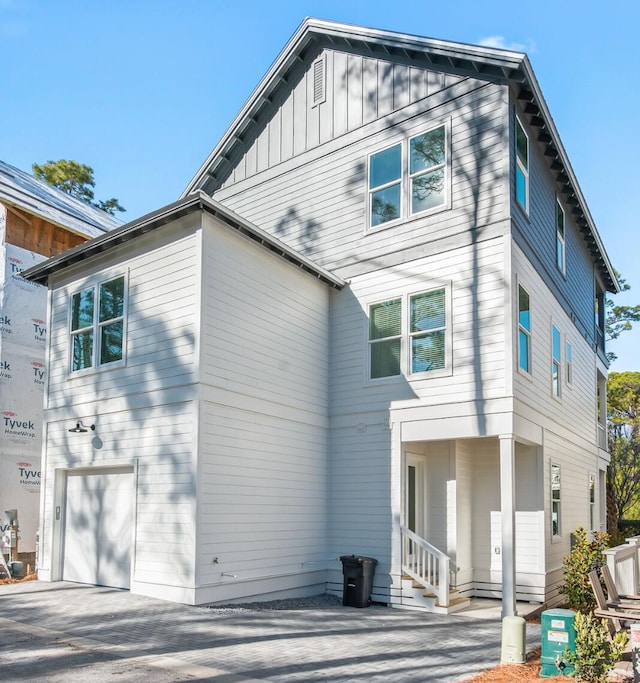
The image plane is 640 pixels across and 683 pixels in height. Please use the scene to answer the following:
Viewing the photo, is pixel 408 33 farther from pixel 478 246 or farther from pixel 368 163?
pixel 478 246

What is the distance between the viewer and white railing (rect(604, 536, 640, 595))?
30.9 ft

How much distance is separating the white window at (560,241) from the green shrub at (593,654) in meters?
10.7

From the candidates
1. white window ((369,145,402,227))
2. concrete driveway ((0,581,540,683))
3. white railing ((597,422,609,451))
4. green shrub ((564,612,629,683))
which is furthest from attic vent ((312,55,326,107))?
white railing ((597,422,609,451))

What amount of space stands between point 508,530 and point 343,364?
4664mm

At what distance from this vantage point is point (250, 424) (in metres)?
12.2

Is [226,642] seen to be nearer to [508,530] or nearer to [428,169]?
[508,530]

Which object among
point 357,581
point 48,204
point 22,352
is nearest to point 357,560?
point 357,581

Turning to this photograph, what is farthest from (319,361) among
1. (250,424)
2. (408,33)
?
(408,33)

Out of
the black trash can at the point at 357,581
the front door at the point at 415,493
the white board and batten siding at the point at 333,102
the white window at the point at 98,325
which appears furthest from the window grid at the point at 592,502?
the white window at the point at 98,325

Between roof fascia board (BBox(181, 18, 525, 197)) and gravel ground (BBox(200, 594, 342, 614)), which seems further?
roof fascia board (BBox(181, 18, 525, 197))

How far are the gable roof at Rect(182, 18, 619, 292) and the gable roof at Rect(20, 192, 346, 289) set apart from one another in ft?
15.2

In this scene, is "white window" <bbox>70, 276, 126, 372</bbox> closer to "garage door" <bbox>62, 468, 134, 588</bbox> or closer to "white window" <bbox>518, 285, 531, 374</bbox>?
"garage door" <bbox>62, 468, 134, 588</bbox>

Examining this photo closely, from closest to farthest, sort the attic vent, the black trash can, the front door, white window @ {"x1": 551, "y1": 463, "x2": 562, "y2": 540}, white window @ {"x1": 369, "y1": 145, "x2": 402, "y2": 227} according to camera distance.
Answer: the black trash can → the front door → white window @ {"x1": 369, "y1": 145, "x2": 402, "y2": 227} → white window @ {"x1": 551, "y1": 463, "x2": 562, "y2": 540} → the attic vent

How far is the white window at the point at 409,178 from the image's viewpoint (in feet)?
44.2
